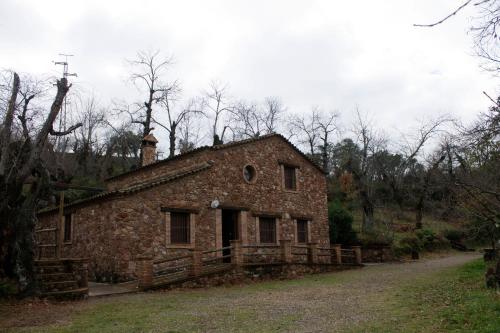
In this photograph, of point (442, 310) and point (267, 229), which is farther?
point (267, 229)

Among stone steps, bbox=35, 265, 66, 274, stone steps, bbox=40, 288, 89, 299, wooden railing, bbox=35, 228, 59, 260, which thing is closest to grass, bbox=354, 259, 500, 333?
stone steps, bbox=40, 288, 89, 299

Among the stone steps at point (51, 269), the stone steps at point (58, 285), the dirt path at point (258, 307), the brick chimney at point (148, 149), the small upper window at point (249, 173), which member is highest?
the brick chimney at point (148, 149)

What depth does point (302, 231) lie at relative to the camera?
22375 millimetres

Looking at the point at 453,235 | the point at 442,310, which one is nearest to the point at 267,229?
the point at 442,310

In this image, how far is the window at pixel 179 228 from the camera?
17188mm

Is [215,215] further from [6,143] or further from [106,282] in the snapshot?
[6,143]

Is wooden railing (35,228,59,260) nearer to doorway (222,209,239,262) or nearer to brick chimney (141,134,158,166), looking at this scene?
brick chimney (141,134,158,166)

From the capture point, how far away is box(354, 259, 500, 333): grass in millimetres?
7395

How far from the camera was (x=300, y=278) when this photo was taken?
715 inches

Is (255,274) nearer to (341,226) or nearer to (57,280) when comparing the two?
(57,280)

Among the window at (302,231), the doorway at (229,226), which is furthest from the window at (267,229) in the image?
the window at (302,231)

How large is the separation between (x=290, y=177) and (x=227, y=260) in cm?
565

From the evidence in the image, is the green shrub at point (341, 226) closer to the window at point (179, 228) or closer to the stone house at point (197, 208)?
the stone house at point (197, 208)

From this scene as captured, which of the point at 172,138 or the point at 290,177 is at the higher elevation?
the point at 172,138
